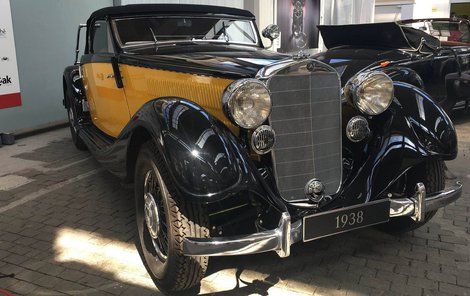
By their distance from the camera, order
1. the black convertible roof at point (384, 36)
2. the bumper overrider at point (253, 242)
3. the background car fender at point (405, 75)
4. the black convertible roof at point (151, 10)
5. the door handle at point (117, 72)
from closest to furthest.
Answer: the bumper overrider at point (253, 242) < the door handle at point (117, 72) < the black convertible roof at point (151, 10) < the background car fender at point (405, 75) < the black convertible roof at point (384, 36)

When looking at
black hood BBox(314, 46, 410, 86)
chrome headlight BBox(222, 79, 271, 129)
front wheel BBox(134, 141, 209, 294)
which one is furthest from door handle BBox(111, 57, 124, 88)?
black hood BBox(314, 46, 410, 86)

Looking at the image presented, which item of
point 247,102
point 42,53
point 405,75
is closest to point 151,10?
point 247,102

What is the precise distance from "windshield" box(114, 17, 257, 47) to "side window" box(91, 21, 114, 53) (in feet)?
0.50

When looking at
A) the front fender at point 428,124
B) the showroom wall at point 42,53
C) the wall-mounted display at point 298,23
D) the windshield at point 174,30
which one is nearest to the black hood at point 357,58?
the windshield at point 174,30

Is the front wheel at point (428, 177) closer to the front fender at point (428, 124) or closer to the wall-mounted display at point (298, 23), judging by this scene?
the front fender at point (428, 124)

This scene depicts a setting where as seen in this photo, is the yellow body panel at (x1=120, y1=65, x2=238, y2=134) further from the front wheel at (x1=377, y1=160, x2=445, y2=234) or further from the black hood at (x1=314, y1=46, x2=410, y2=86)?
the black hood at (x1=314, y1=46, x2=410, y2=86)

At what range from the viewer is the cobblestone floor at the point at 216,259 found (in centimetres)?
265

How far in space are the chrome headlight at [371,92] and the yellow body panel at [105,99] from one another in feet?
6.66

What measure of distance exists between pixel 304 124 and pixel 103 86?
251cm

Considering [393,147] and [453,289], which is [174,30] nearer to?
[393,147]

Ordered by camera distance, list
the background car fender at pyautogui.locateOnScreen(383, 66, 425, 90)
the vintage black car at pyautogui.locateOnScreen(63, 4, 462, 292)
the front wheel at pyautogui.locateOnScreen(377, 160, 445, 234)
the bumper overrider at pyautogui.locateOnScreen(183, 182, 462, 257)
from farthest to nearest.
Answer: the background car fender at pyautogui.locateOnScreen(383, 66, 425, 90)
the front wheel at pyautogui.locateOnScreen(377, 160, 445, 234)
the vintage black car at pyautogui.locateOnScreen(63, 4, 462, 292)
the bumper overrider at pyautogui.locateOnScreen(183, 182, 462, 257)

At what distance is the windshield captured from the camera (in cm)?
396

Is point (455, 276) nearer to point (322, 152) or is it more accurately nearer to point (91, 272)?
point (322, 152)

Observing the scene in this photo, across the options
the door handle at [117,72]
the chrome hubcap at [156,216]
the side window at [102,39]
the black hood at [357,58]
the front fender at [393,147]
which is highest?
the side window at [102,39]
